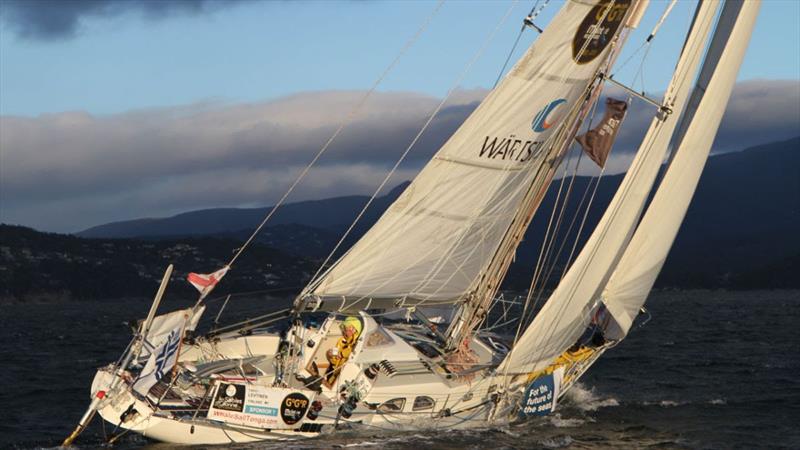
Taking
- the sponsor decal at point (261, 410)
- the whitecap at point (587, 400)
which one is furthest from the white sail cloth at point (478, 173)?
the whitecap at point (587, 400)

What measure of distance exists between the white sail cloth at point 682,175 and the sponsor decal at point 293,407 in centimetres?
811

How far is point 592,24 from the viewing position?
23922 mm

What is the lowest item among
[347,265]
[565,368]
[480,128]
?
[565,368]

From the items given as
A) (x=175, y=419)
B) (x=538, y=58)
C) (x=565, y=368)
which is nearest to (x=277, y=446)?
(x=175, y=419)

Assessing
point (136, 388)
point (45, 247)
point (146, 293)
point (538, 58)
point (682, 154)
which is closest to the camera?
point (136, 388)

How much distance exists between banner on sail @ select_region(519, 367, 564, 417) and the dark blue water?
0.52m

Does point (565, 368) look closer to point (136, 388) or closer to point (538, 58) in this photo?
point (538, 58)

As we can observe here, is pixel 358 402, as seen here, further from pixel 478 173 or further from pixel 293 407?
pixel 478 173

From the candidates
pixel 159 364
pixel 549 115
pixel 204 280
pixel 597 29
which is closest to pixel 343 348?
pixel 204 280

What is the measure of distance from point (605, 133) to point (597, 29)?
252cm

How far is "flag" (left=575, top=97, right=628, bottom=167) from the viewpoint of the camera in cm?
2517


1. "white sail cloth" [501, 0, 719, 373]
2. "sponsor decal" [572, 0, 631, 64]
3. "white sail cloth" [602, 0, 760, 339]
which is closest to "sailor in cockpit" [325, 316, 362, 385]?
"white sail cloth" [501, 0, 719, 373]

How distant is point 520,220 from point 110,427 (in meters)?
11.1

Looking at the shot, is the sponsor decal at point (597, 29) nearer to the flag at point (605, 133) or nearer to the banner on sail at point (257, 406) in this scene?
the flag at point (605, 133)
